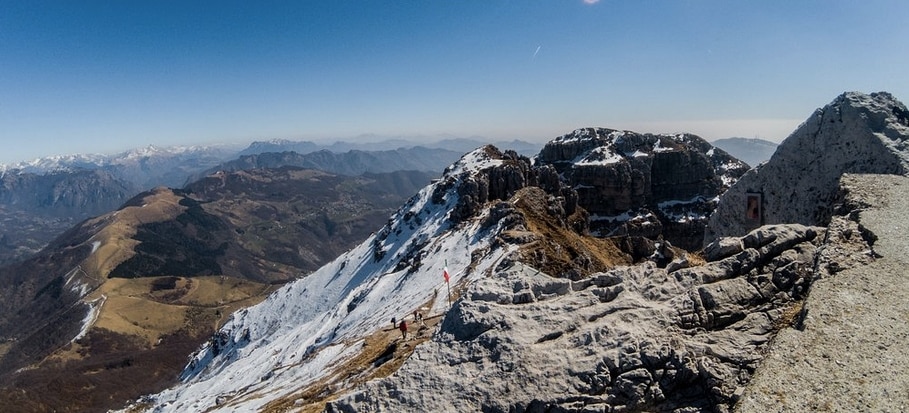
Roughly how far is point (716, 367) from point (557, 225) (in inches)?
2828

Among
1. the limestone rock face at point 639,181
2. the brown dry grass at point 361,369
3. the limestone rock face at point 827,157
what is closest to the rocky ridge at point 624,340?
the limestone rock face at point 827,157

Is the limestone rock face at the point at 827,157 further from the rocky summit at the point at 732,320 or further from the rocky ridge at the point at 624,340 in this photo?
the rocky ridge at the point at 624,340

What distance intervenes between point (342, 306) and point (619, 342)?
82.7m

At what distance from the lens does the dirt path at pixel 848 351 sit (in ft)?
40.9

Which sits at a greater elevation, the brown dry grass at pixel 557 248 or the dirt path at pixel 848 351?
the dirt path at pixel 848 351

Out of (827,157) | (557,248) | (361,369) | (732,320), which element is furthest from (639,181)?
(732,320)

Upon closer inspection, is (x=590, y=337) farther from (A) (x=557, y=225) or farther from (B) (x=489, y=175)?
(B) (x=489, y=175)

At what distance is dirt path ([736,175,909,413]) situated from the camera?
12.5 m

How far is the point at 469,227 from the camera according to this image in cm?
8919

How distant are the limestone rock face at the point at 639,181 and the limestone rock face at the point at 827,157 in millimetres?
103413

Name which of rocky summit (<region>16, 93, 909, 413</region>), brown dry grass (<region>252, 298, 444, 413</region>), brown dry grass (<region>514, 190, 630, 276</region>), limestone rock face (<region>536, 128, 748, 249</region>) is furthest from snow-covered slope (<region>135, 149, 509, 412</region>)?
limestone rock face (<region>536, 128, 748, 249</region>)

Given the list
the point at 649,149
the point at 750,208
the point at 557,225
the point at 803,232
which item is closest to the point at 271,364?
the point at 557,225

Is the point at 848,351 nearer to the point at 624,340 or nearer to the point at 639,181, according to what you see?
the point at 624,340

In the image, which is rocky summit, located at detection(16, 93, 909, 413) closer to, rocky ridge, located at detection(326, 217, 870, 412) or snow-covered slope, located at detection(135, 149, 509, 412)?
rocky ridge, located at detection(326, 217, 870, 412)
